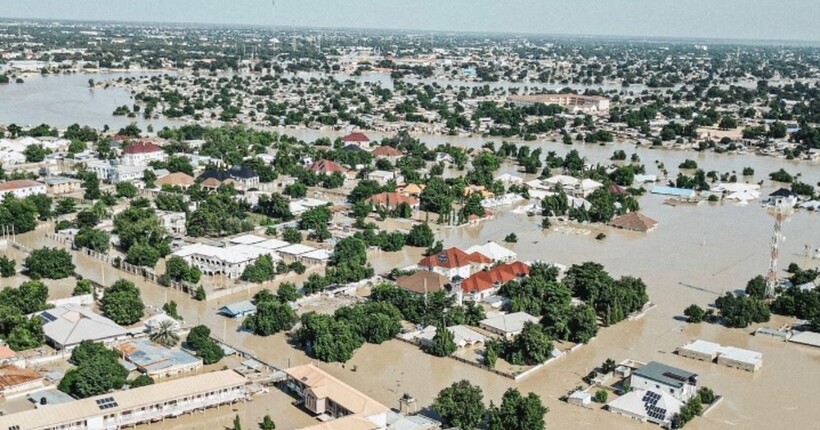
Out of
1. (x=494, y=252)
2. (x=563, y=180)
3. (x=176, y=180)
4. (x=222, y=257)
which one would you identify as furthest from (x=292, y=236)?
(x=563, y=180)

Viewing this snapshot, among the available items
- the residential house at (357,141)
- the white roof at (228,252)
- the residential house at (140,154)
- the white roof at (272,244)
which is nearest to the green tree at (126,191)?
the residential house at (140,154)

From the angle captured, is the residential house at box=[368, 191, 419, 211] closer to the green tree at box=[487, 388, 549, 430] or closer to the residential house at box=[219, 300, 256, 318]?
the residential house at box=[219, 300, 256, 318]

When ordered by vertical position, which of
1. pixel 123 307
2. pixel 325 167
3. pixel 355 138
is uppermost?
pixel 355 138

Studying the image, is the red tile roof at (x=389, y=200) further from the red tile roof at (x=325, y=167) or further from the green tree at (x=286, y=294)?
the green tree at (x=286, y=294)

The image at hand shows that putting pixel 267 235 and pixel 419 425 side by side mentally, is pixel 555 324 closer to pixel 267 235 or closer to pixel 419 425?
pixel 419 425

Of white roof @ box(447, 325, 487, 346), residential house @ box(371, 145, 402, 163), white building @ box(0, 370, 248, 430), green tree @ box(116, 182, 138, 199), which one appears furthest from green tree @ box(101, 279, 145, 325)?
residential house @ box(371, 145, 402, 163)

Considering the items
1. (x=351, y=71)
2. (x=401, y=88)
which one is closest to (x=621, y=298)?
(x=401, y=88)

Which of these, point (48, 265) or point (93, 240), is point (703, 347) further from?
point (93, 240)
